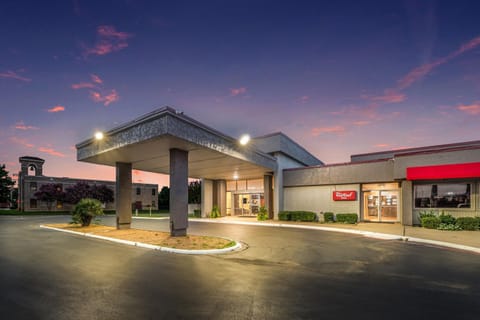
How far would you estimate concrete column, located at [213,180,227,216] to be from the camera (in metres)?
32.2

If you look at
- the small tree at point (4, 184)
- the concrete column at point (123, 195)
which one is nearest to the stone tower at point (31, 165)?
the small tree at point (4, 184)

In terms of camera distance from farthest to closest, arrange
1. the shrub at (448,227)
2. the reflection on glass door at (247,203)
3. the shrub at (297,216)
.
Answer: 1. the reflection on glass door at (247,203)
2. the shrub at (297,216)
3. the shrub at (448,227)

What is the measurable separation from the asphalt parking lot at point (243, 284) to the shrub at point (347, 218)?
10.3 metres

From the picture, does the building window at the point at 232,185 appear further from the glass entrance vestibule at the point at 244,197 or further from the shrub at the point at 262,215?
the shrub at the point at 262,215

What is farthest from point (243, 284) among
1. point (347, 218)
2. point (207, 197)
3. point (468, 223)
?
point (207, 197)

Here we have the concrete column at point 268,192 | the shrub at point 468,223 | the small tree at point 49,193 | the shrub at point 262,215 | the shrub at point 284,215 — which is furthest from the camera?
the small tree at point 49,193

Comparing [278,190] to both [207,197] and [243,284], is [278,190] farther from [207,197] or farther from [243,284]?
[243,284]

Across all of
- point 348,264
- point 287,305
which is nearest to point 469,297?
point 348,264

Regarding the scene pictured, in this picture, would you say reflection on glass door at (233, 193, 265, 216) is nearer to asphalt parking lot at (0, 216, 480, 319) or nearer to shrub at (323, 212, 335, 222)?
shrub at (323, 212, 335, 222)

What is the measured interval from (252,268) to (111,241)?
871 cm

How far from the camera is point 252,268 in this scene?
27.2ft

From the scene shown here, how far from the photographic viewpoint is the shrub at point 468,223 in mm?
16578

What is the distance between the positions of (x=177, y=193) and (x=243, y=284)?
792 cm

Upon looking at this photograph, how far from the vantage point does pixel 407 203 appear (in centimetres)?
1989
